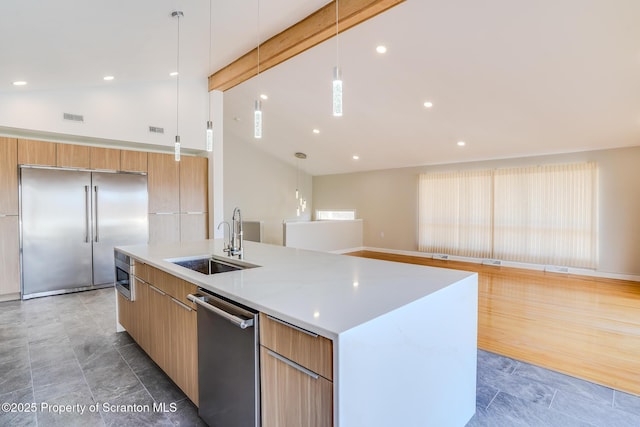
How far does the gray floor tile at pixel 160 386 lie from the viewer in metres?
2.13

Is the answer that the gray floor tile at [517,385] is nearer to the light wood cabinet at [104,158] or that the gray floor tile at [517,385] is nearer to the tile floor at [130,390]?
the tile floor at [130,390]

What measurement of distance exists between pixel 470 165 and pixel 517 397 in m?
6.05

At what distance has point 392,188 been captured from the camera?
875 cm

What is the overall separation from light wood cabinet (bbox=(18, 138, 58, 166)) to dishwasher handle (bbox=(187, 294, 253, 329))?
413 cm

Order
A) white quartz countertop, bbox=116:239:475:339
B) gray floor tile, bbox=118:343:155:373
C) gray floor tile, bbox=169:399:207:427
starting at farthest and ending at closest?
1. gray floor tile, bbox=118:343:155:373
2. gray floor tile, bbox=169:399:207:427
3. white quartz countertop, bbox=116:239:475:339

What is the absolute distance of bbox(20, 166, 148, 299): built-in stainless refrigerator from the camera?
4328 mm

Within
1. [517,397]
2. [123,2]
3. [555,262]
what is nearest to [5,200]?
[123,2]

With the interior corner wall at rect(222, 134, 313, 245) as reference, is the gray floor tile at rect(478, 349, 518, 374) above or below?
below

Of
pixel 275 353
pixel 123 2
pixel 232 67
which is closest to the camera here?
pixel 275 353

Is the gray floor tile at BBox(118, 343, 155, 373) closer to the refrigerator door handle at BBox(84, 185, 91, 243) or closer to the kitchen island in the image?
the kitchen island

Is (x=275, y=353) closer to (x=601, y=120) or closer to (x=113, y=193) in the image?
(x=113, y=193)

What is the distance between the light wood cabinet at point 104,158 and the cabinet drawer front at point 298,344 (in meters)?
4.75

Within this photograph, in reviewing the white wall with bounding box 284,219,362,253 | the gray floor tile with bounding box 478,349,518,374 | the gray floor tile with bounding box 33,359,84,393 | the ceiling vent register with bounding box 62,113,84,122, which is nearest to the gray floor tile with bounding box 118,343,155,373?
the gray floor tile with bounding box 33,359,84,393

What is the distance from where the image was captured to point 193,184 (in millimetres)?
5734
